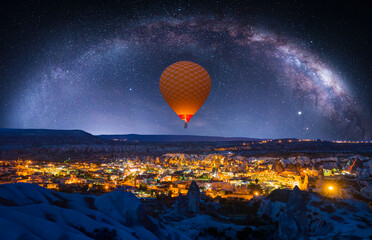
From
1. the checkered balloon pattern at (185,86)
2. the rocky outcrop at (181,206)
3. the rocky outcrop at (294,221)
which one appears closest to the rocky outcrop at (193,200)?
the rocky outcrop at (181,206)

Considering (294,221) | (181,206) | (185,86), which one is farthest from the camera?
(185,86)

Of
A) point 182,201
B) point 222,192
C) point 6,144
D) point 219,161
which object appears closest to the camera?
point 182,201

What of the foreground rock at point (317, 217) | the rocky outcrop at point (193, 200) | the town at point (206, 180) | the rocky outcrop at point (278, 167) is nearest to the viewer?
the foreground rock at point (317, 217)

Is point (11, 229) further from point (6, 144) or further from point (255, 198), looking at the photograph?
point (6, 144)

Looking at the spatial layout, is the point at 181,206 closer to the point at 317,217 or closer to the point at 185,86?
the point at 317,217

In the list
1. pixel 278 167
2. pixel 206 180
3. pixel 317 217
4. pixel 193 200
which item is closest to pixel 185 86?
pixel 193 200

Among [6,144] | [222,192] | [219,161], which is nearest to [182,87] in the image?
[222,192]

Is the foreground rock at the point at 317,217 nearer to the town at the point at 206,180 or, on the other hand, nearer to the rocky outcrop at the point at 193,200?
the rocky outcrop at the point at 193,200

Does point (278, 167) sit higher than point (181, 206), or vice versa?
point (181, 206)

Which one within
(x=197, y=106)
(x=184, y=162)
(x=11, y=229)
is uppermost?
(x=197, y=106)
